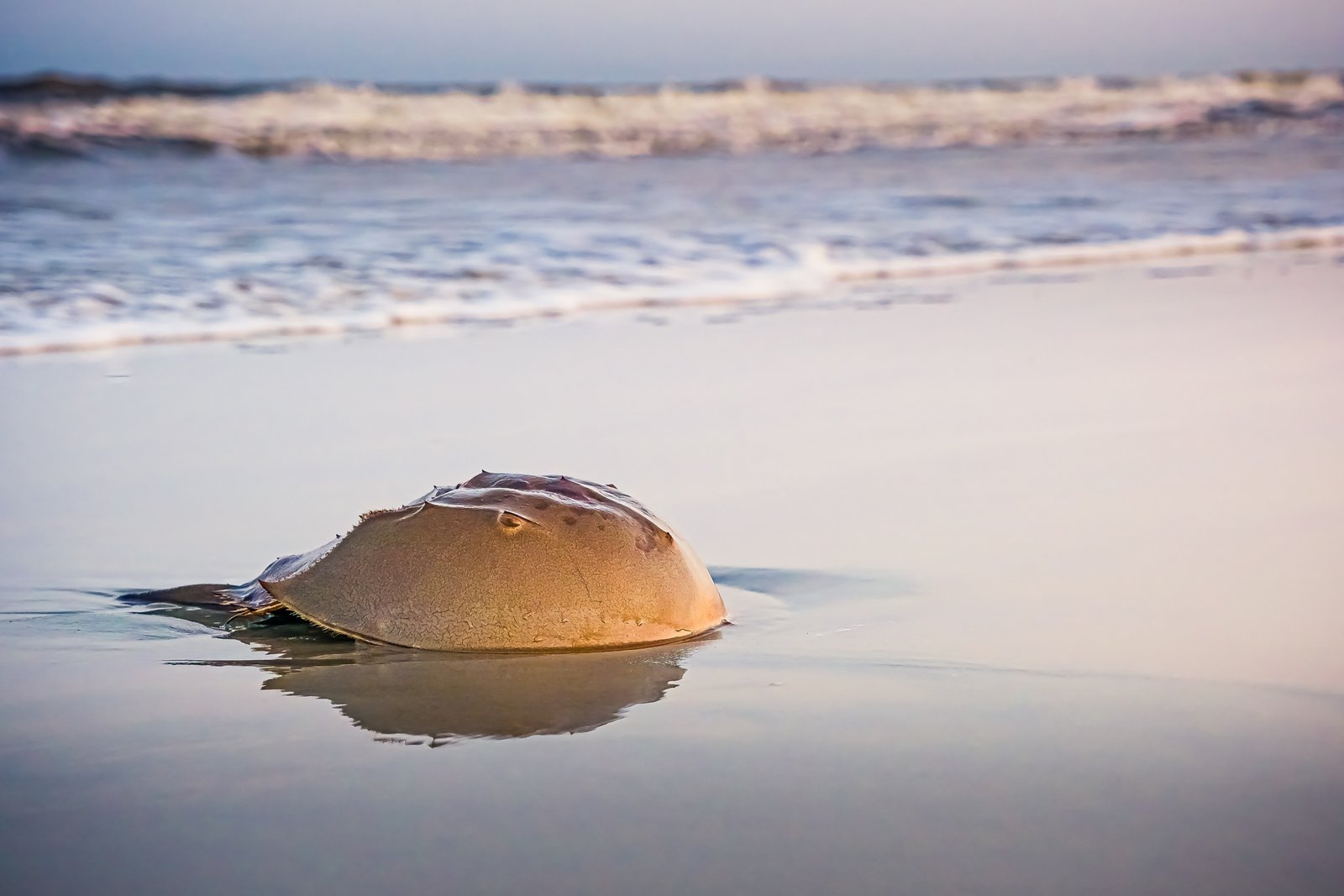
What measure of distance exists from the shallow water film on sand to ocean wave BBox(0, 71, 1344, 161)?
8752 mm

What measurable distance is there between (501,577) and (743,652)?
48 cm

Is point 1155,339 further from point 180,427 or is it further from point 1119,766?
point 1119,766

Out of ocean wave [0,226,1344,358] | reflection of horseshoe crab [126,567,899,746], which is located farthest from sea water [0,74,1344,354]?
reflection of horseshoe crab [126,567,899,746]

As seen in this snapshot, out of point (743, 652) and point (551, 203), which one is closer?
point (743, 652)

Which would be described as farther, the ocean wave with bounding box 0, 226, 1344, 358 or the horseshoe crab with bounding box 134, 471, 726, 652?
the ocean wave with bounding box 0, 226, 1344, 358

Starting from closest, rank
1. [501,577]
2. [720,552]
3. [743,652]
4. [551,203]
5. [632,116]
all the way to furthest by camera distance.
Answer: [501,577] < [743,652] < [720,552] < [551,203] < [632,116]

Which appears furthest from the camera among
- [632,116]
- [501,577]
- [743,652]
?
[632,116]

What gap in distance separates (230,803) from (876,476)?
94.4 inches

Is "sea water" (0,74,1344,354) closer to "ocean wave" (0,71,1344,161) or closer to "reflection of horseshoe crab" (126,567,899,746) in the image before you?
"ocean wave" (0,71,1344,161)

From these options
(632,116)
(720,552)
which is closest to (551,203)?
(720,552)

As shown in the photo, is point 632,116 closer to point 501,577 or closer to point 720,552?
point 720,552

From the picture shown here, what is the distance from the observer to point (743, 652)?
266cm

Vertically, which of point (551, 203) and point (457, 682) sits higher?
point (551, 203)

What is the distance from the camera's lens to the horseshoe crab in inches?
99.0
